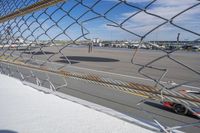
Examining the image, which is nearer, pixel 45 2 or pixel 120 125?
pixel 120 125

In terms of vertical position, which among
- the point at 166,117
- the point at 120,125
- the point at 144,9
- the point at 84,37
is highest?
the point at 144,9

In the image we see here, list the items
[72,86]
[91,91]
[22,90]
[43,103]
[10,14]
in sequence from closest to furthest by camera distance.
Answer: [43,103]
[22,90]
[10,14]
[91,91]
[72,86]

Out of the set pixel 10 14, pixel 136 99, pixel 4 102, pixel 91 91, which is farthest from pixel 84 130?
pixel 91 91

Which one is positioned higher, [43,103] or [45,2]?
[45,2]

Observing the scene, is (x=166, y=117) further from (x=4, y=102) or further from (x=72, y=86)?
(x=4, y=102)

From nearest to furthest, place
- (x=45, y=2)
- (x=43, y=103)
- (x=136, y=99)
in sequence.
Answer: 1. (x=43, y=103)
2. (x=45, y=2)
3. (x=136, y=99)

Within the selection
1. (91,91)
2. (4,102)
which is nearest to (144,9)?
(4,102)

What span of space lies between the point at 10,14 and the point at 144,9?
148cm

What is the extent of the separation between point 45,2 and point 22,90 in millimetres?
588

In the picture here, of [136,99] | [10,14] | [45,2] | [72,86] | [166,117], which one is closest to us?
Answer: [45,2]

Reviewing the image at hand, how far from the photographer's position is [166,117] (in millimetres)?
7070

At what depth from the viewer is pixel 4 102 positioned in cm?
151

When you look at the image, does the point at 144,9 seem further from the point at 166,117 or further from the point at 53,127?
the point at 166,117

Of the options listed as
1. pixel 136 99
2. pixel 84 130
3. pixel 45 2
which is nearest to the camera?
pixel 84 130
